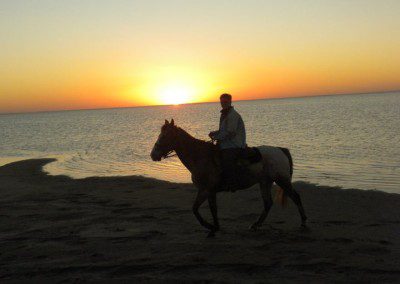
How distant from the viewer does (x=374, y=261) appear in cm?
735

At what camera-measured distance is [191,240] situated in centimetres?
902

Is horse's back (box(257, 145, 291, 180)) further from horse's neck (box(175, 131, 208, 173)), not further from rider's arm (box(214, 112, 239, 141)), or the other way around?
horse's neck (box(175, 131, 208, 173))

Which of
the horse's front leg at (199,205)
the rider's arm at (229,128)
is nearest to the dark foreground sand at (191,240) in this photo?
the horse's front leg at (199,205)

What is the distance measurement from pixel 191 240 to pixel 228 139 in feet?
7.23

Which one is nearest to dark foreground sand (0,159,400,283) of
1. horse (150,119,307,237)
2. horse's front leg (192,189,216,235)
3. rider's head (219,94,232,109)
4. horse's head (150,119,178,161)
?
horse's front leg (192,189,216,235)

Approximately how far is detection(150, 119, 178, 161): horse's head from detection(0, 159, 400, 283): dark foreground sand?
170 centimetres

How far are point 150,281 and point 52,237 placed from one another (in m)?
3.65

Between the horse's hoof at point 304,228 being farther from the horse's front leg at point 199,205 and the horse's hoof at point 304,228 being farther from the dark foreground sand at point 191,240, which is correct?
the horse's front leg at point 199,205

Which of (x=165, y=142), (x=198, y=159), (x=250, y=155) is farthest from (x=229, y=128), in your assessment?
(x=165, y=142)

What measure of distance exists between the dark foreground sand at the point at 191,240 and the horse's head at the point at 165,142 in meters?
1.70

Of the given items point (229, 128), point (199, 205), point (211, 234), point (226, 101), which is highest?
point (226, 101)

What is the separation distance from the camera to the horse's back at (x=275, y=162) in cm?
1005

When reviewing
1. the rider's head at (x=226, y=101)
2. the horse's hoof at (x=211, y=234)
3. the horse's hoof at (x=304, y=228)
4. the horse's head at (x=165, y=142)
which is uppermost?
the rider's head at (x=226, y=101)

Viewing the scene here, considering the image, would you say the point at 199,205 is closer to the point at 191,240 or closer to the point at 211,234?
the point at 211,234
